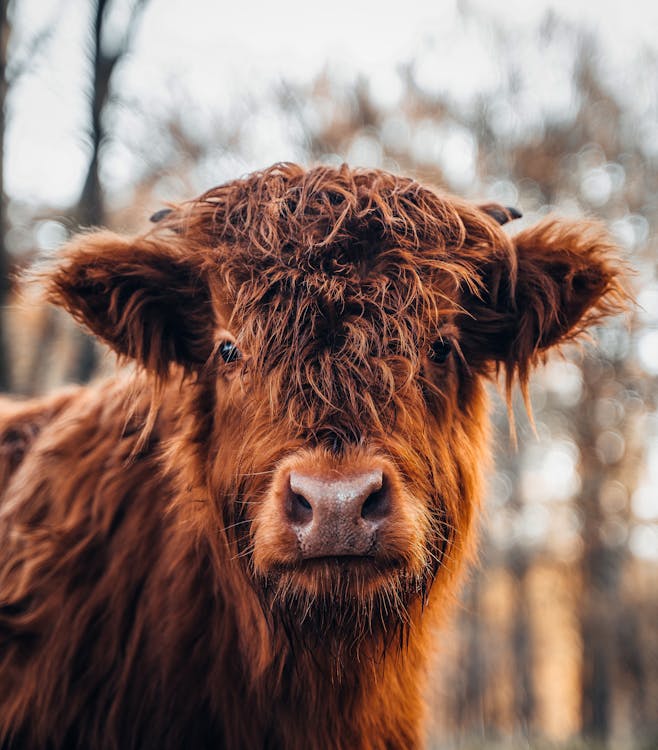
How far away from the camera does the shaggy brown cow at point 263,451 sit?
2.16 m

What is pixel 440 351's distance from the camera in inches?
97.0

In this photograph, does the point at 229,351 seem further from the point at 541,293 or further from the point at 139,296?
the point at 541,293

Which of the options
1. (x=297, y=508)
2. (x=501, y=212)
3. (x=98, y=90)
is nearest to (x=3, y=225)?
(x=98, y=90)

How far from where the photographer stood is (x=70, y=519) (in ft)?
8.73

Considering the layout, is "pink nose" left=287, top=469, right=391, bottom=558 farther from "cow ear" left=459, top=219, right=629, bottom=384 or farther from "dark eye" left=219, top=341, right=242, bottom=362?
"cow ear" left=459, top=219, right=629, bottom=384

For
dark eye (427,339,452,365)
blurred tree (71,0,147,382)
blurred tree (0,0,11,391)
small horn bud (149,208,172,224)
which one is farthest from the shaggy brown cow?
blurred tree (71,0,147,382)

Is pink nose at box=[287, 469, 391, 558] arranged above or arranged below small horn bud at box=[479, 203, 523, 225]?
below

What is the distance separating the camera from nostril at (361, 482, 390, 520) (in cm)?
187

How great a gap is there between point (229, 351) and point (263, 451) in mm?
458

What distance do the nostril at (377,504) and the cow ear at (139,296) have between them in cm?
103

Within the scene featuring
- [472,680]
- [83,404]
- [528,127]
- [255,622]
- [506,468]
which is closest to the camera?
[255,622]

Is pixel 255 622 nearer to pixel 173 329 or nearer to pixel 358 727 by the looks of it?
pixel 358 727

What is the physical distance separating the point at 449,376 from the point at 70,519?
4.86 feet

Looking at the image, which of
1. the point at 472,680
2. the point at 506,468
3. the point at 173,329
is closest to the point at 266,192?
the point at 173,329
